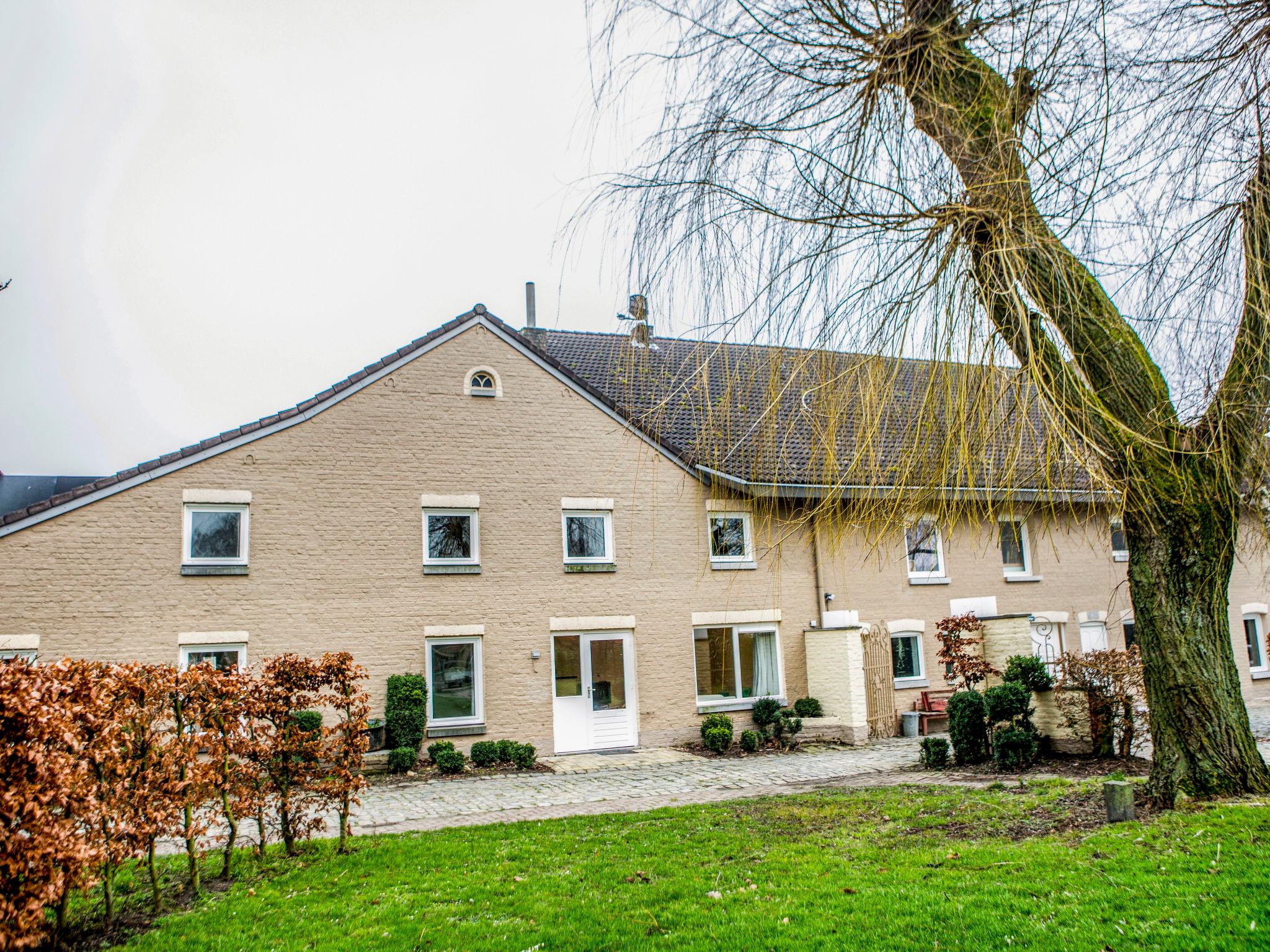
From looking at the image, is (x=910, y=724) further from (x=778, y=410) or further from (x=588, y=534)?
(x=778, y=410)

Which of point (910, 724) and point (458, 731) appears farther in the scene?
point (910, 724)

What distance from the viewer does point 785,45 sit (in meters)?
5.82

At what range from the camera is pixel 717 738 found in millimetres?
17531

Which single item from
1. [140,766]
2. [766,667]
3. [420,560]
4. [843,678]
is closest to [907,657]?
[843,678]

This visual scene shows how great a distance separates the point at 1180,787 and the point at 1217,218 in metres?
4.56

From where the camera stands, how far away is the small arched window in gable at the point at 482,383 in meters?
17.9

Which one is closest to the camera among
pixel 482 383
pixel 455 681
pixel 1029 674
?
pixel 1029 674

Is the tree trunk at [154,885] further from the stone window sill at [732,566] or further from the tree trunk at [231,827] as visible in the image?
the stone window sill at [732,566]

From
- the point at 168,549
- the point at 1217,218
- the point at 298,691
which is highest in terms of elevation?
the point at 1217,218

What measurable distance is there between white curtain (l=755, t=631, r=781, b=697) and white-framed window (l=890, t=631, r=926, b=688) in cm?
270

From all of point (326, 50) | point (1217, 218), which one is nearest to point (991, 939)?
point (1217, 218)

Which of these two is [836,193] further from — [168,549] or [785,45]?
[168,549]

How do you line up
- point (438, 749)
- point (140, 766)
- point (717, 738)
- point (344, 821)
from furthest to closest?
point (717, 738)
point (438, 749)
point (344, 821)
point (140, 766)

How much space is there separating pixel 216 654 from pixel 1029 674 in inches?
509
